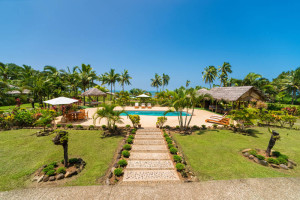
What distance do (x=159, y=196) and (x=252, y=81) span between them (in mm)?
37904

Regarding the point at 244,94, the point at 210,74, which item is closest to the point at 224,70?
the point at 210,74

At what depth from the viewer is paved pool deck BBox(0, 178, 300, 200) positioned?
140 inches

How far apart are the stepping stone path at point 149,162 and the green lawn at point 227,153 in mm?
1078

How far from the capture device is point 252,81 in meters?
30.0

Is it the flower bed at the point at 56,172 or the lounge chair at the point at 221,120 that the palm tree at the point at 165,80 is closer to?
the lounge chair at the point at 221,120

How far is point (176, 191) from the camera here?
3811 mm

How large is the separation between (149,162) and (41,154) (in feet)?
17.7

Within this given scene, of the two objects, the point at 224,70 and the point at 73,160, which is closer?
the point at 73,160

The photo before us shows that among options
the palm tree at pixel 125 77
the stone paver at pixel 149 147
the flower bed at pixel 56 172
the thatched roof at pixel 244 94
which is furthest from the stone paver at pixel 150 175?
the palm tree at pixel 125 77

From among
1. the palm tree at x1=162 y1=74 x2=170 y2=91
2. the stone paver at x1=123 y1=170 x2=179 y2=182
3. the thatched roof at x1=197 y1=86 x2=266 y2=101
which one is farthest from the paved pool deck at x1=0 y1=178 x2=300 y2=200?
the palm tree at x1=162 y1=74 x2=170 y2=91

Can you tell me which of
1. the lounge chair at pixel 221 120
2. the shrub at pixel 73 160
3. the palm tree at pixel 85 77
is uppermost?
the palm tree at pixel 85 77

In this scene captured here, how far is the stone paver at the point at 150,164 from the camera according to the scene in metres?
5.12

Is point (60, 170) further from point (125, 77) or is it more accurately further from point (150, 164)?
point (125, 77)

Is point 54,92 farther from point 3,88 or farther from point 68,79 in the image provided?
point 3,88
